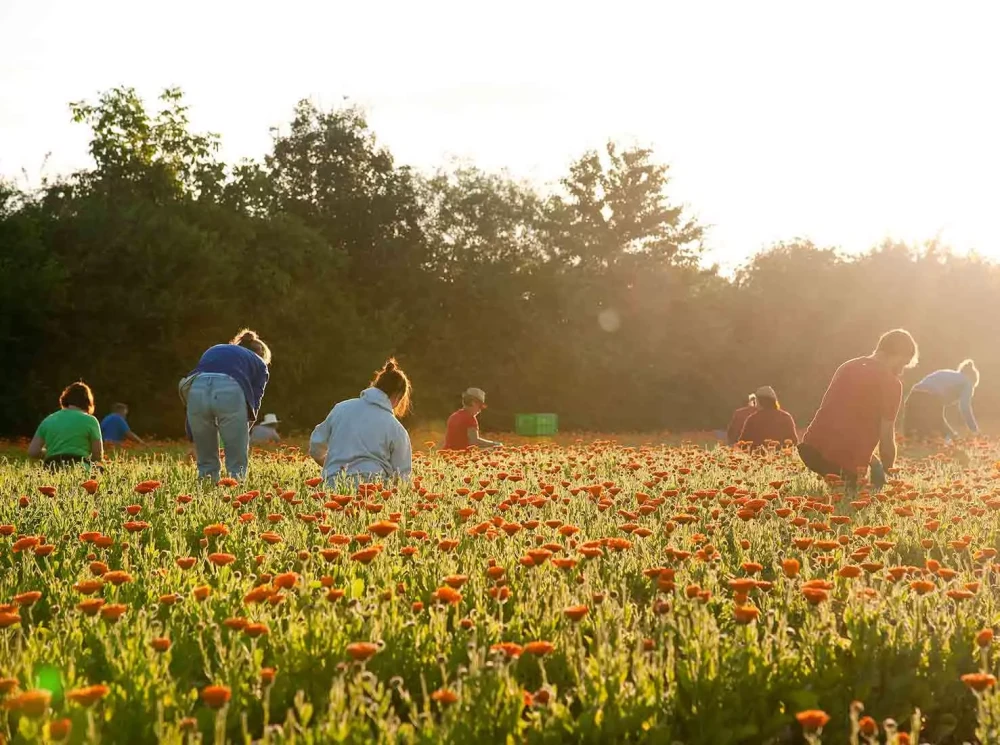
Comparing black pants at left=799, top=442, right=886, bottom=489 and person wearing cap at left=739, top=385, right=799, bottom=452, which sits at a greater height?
person wearing cap at left=739, top=385, right=799, bottom=452

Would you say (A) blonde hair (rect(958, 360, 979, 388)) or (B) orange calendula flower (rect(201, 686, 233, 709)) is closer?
(B) orange calendula flower (rect(201, 686, 233, 709))

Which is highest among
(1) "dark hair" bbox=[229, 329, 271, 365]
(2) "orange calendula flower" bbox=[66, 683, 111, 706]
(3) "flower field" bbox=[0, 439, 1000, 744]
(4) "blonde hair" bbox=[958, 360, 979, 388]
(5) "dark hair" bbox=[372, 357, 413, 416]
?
(1) "dark hair" bbox=[229, 329, 271, 365]

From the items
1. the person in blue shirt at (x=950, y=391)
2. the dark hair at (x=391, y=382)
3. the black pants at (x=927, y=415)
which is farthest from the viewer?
the black pants at (x=927, y=415)

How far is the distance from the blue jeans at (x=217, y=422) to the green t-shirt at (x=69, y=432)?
175 centimetres

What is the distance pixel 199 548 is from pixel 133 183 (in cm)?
2705

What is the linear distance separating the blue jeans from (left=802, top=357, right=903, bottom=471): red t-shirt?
4.98 m

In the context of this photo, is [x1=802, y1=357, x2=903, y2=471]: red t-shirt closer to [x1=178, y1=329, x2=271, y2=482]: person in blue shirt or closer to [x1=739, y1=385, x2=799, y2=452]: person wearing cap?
[x1=739, y1=385, x2=799, y2=452]: person wearing cap

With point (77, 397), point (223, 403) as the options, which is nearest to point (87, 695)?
point (223, 403)

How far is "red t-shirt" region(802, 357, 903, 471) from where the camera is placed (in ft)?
27.8

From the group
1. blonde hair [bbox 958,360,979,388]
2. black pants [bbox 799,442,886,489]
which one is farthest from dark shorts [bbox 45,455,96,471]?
blonde hair [bbox 958,360,979,388]

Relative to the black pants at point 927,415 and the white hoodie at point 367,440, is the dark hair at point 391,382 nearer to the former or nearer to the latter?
the white hoodie at point 367,440

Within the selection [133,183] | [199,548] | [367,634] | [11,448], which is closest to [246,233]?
[133,183]

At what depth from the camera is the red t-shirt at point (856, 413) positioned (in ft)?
27.8

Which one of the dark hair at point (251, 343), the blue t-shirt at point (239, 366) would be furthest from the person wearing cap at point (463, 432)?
the blue t-shirt at point (239, 366)
